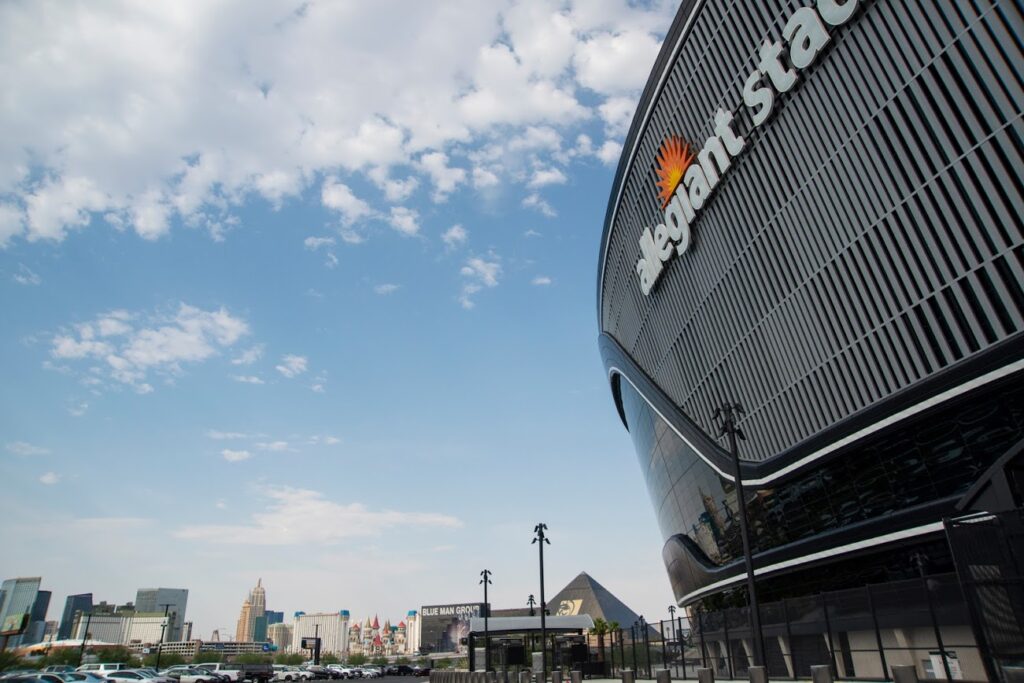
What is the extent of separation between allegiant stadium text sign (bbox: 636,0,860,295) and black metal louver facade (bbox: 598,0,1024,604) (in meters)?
0.51

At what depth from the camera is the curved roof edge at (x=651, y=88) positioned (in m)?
35.3

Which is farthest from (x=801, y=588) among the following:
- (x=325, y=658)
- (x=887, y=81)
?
(x=325, y=658)

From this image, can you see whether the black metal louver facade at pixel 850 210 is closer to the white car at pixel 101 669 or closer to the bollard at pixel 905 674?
the bollard at pixel 905 674

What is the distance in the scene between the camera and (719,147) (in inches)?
1325

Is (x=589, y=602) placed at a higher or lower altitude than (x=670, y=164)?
lower

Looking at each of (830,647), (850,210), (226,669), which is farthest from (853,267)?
(226,669)

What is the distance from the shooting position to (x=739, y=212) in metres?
33.7

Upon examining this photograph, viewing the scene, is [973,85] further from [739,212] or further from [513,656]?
[513,656]

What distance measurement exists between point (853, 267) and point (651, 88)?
17.2 meters

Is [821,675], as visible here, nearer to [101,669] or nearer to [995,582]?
[995,582]

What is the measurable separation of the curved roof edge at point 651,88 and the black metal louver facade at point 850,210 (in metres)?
0.16

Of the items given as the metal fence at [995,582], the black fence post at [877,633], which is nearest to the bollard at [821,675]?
the metal fence at [995,582]

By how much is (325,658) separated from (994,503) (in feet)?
599

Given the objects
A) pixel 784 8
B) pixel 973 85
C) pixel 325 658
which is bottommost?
pixel 325 658
